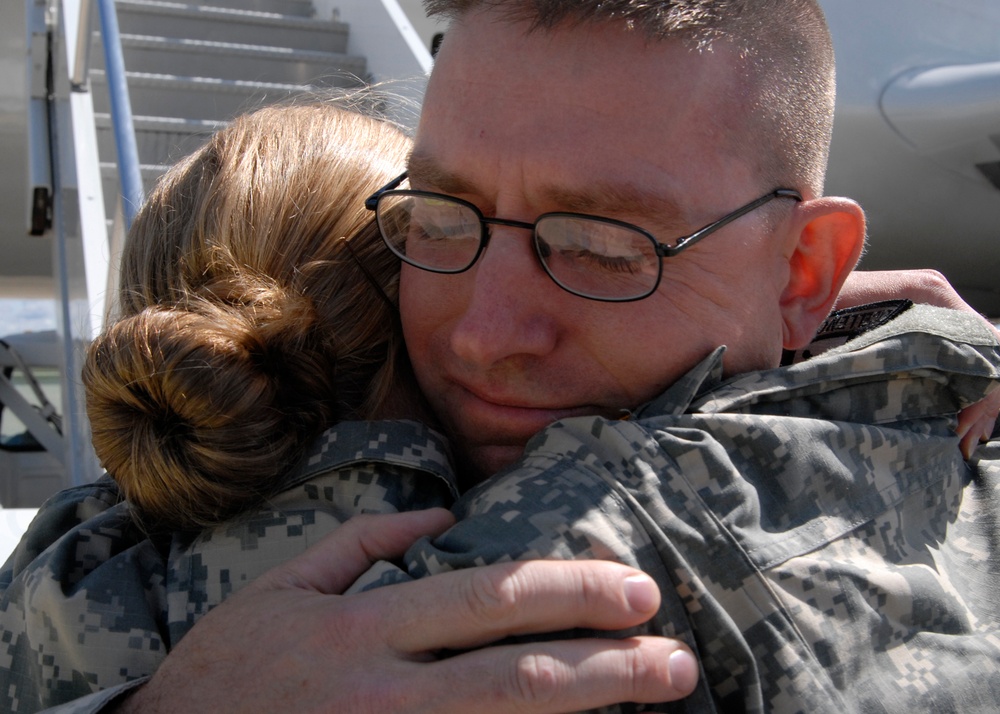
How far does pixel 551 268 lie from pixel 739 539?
0.44 m

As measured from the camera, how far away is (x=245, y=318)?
126 centimetres

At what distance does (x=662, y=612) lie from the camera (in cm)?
95

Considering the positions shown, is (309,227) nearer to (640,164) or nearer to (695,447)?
(640,164)

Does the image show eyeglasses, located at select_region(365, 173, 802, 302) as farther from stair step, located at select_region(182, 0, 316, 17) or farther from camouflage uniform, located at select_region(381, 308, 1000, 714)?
stair step, located at select_region(182, 0, 316, 17)

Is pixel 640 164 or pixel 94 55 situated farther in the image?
pixel 94 55

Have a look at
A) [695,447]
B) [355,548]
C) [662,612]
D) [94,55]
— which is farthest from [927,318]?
[94,55]

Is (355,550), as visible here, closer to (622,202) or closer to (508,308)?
(508,308)

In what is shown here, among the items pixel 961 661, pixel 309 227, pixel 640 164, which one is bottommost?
pixel 961 661

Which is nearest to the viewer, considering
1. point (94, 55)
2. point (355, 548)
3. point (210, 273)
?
point (355, 548)

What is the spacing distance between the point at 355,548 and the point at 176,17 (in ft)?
18.9

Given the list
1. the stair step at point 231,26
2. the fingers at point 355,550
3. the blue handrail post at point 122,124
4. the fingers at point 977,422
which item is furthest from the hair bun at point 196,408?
the stair step at point 231,26

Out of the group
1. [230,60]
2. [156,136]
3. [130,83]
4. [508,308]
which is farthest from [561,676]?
[230,60]

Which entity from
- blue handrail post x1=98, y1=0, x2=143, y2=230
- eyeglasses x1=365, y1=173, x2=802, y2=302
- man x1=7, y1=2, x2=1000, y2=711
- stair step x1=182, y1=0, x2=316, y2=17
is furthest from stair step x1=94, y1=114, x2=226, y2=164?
eyeglasses x1=365, y1=173, x2=802, y2=302

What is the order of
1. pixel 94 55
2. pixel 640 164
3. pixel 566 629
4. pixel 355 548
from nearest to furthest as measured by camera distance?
pixel 566 629, pixel 355 548, pixel 640 164, pixel 94 55
